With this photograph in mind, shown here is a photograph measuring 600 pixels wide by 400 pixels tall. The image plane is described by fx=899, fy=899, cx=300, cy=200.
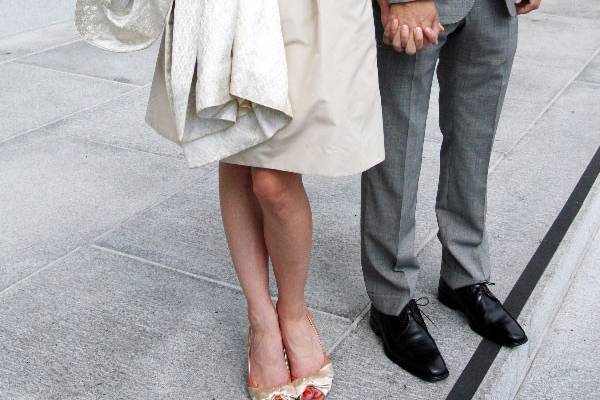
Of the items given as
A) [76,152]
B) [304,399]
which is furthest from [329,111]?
[76,152]

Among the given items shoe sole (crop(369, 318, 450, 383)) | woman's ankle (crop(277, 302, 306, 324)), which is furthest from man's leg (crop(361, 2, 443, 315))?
woman's ankle (crop(277, 302, 306, 324))

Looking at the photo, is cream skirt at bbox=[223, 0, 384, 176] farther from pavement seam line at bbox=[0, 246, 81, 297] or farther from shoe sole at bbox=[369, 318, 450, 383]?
pavement seam line at bbox=[0, 246, 81, 297]

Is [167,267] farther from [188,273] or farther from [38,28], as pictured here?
[38,28]

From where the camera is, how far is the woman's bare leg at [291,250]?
246cm

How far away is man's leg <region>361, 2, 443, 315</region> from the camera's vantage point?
8.82ft

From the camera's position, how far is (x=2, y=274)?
138 inches

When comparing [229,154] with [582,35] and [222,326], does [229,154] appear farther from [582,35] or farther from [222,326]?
[582,35]

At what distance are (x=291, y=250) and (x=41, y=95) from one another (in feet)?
11.2

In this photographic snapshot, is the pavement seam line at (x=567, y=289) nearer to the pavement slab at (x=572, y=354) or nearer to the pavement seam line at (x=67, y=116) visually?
the pavement slab at (x=572, y=354)

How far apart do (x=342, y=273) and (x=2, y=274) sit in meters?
1.32

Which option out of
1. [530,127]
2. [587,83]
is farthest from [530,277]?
[587,83]

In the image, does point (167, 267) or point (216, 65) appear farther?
point (167, 267)

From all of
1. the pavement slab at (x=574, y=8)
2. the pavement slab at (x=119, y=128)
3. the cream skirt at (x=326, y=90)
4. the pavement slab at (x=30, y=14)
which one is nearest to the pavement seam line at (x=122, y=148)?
the pavement slab at (x=119, y=128)

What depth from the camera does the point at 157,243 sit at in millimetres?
3740
